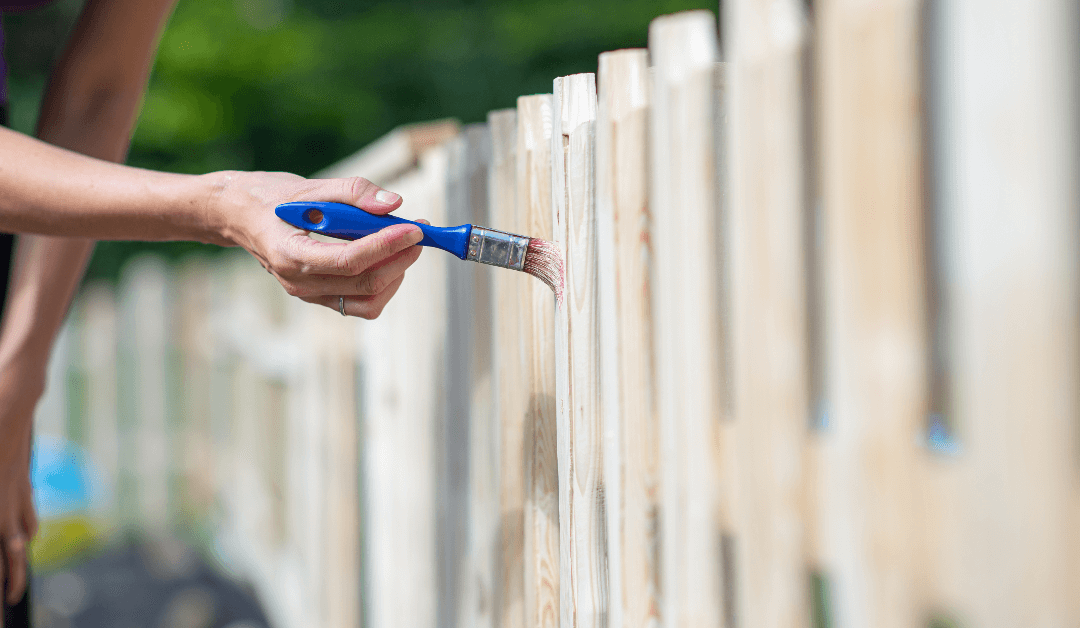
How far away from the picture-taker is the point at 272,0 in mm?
15625

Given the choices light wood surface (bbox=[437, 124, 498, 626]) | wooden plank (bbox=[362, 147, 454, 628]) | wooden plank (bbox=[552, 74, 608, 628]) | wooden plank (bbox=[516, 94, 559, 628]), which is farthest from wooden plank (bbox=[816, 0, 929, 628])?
wooden plank (bbox=[362, 147, 454, 628])

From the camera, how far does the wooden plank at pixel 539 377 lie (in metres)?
1.79

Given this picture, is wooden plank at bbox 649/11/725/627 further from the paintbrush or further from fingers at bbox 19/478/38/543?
fingers at bbox 19/478/38/543

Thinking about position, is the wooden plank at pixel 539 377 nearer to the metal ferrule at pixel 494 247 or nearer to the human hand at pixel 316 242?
the metal ferrule at pixel 494 247

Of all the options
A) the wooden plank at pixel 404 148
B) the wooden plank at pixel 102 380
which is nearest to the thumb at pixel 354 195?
the wooden plank at pixel 404 148

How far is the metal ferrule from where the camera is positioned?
5.04 feet

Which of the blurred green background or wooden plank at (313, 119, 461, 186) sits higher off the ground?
the blurred green background

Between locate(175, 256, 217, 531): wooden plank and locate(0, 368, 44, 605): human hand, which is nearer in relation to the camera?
locate(0, 368, 44, 605): human hand

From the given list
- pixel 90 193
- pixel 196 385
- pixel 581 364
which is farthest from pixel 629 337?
pixel 196 385

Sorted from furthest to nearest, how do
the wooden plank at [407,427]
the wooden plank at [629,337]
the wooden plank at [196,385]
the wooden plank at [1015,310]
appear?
the wooden plank at [196,385] → the wooden plank at [407,427] → the wooden plank at [629,337] → the wooden plank at [1015,310]

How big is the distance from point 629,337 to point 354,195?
0.50 m

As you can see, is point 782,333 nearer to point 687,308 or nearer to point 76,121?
point 687,308

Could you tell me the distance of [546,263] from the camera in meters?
1.60

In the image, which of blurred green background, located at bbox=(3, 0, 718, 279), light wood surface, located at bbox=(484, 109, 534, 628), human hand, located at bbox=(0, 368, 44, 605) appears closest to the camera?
light wood surface, located at bbox=(484, 109, 534, 628)
